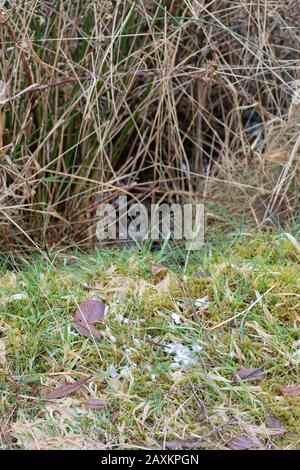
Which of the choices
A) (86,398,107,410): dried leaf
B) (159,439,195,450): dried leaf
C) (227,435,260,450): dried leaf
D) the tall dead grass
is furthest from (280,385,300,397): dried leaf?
the tall dead grass

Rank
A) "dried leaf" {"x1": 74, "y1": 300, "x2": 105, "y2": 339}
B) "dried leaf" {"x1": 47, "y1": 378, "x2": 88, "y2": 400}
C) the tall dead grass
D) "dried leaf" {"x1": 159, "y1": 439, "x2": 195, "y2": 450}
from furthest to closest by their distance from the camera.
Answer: the tall dead grass
"dried leaf" {"x1": 74, "y1": 300, "x2": 105, "y2": 339}
"dried leaf" {"x1": 47, "y1": 378, "x2": 88, "y2": 400}
"dried leaf" {"x1": 159, "y1": 439, "x2": 195, "y2": 450}

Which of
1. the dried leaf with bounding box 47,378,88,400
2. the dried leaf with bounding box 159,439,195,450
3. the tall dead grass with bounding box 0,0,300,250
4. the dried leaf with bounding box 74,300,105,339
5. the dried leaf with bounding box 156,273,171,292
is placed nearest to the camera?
the dried leaf with bounding box 159,439,195,450

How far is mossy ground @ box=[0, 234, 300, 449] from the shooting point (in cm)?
184

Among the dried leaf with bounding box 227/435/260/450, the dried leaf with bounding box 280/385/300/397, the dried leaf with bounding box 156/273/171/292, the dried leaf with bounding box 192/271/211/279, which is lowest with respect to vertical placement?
the dried leaf with bounding box 227/435/260/450

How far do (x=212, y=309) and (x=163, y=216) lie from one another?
0.99 m

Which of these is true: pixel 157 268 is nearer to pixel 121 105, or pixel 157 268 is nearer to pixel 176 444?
pixel 176 444

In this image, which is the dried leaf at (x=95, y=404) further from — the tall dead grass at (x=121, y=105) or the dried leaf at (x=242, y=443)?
the tall dead grass at (x=121, y=105)

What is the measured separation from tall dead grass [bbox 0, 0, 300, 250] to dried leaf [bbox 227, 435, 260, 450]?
3.81 feet

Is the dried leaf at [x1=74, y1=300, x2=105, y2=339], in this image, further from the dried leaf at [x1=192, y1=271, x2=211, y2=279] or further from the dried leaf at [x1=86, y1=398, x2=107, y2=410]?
the dried leaf at [x1=192, y1=271, x2=211, y2=279]

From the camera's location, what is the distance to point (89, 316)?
215 centimetres

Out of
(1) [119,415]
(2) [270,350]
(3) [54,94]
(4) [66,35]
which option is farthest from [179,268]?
(4) [66,35]

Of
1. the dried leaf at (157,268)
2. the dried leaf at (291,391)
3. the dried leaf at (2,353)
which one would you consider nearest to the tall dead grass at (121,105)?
the dried leaf at (157,268)

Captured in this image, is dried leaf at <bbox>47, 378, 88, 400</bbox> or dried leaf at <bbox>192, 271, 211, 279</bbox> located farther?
dried leaf at <bbox>192, 271, 211, 279</bbox>

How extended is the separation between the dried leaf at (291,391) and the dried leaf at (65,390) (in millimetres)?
536
